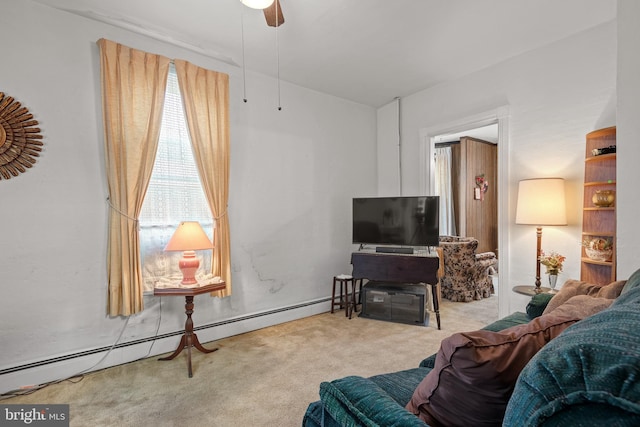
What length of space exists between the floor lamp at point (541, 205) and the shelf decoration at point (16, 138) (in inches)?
155

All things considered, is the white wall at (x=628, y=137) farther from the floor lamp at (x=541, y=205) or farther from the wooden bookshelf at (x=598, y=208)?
the floor lamp at (x=541, y=205)

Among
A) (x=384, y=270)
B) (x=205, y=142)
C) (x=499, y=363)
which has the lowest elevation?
(x=384, y=270)

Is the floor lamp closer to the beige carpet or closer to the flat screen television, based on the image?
the flat screen television

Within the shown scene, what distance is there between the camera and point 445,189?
22.3ft

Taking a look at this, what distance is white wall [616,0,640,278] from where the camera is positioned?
6.10 feet

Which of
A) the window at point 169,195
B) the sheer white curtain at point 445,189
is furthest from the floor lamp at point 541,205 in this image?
the sheer white curtain at point 445,189

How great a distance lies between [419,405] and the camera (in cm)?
92

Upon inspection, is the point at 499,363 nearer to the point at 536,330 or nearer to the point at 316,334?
the point at 536,330

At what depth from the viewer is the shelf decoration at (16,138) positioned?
2182 mm

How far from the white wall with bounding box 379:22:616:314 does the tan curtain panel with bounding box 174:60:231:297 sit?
2553 mm

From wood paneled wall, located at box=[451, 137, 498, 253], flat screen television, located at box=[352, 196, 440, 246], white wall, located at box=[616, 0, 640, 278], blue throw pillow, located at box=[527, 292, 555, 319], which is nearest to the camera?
white wall, located at box=[616, 0, 640, 278]

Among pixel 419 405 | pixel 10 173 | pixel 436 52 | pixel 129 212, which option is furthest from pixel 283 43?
pixel 419 405

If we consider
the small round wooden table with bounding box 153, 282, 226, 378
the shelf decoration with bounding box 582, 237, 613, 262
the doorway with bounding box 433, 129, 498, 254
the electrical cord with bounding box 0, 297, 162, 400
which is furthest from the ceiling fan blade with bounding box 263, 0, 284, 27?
the doorway with bounding box 433, 129, 498, 254

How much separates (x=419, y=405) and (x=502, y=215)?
2889mm
